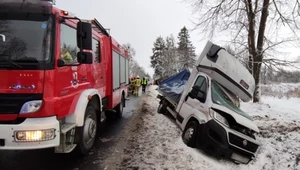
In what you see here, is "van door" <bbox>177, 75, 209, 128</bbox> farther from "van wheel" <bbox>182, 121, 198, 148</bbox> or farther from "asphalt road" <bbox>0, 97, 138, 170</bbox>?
"asphalt road" <bbox>0, 97, 138, 170</bbox>

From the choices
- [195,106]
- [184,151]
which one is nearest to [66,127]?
[184,151]

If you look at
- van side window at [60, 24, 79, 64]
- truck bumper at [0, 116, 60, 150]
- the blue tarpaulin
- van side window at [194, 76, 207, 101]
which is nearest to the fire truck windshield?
van side window at [60, 24, 79, 64]

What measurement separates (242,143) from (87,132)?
10.9 ft

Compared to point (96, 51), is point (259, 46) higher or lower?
higher

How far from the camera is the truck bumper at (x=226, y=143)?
18.7 ft

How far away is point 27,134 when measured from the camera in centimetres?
402

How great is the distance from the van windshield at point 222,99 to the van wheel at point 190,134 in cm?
77

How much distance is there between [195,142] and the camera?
6.15 meters

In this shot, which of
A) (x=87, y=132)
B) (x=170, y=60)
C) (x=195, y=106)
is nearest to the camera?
(x=87, y=132)

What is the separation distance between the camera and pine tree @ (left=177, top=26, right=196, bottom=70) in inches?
2820

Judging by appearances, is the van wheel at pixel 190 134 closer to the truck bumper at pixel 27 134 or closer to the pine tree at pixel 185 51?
the truck bumper at pixel 27 134

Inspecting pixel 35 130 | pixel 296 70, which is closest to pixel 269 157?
pixel 35 130

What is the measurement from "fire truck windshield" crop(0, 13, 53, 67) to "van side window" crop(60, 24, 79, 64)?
37 centimetres

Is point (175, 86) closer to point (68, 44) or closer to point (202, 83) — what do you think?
point (202, 83)
